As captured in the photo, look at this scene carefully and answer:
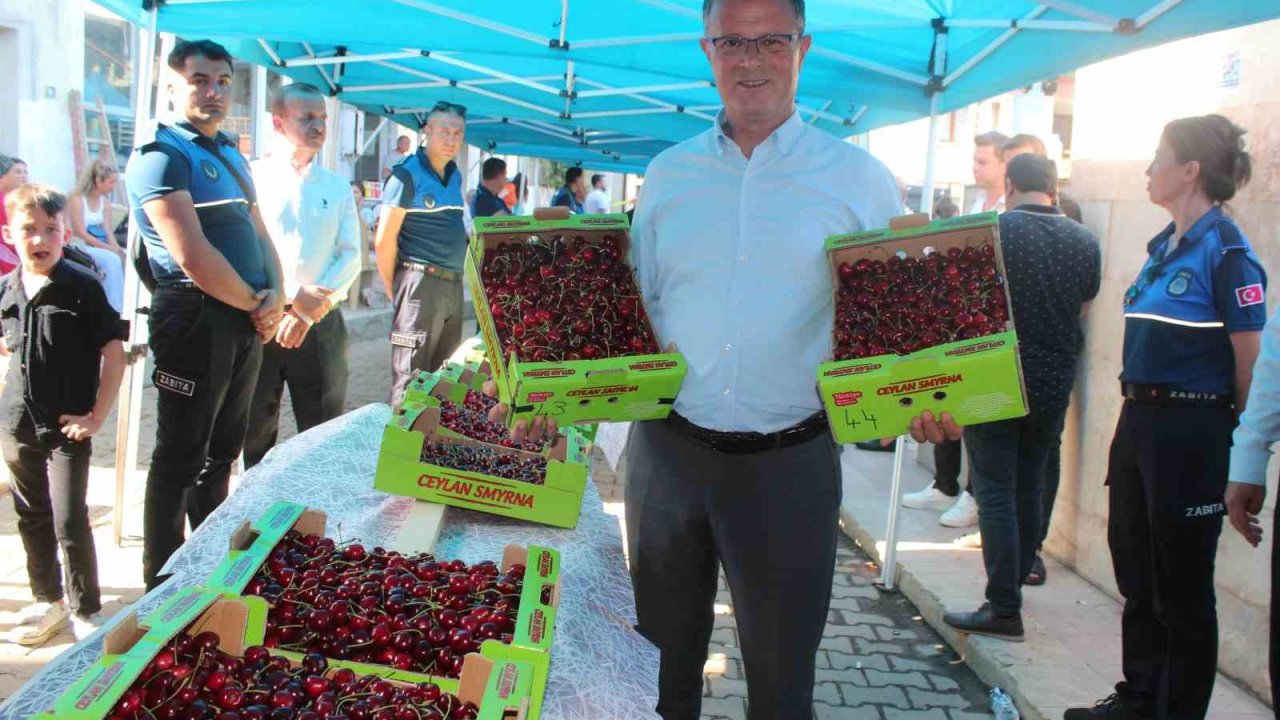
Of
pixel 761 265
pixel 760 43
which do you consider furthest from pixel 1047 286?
pixel 760 43

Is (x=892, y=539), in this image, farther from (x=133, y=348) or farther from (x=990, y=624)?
(x=133, y=348)

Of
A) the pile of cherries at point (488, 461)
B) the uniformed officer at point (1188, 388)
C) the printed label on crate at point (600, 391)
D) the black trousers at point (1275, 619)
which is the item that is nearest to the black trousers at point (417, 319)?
the pile of cherries at point (488, 461)

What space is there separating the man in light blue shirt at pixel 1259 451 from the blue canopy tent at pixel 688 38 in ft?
4.29

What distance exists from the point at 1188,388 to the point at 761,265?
174 cm

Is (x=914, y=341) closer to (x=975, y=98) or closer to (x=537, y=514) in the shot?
(x=537, y=514)

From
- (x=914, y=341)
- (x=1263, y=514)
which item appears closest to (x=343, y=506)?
(x=914, y=341)

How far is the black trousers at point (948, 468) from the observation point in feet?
22.7

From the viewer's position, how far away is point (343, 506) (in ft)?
10.7

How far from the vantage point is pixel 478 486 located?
10.7 ft

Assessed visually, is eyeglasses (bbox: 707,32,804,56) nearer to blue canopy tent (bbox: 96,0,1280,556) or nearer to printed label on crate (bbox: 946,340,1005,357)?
printed label on crate (bbox: 946,340,1005,357)

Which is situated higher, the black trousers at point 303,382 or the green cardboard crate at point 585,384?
the green cardboard crate at point 585,384

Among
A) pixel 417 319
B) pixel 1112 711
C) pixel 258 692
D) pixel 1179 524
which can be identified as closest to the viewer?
pixel 258 692

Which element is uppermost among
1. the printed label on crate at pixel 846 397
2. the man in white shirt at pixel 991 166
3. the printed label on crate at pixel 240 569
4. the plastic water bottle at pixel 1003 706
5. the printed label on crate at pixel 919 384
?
the man in white shirt at pixel 991 166

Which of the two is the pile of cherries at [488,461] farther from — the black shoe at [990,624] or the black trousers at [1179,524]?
the black shoe at [990,624]
